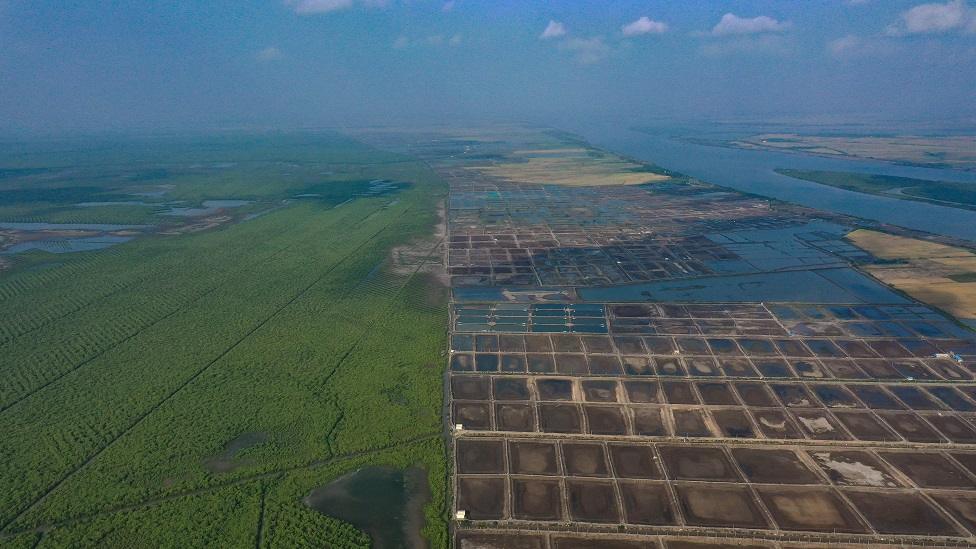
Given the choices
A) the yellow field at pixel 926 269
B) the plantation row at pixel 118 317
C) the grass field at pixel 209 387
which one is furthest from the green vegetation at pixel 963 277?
the plantation row at pixel 118 317

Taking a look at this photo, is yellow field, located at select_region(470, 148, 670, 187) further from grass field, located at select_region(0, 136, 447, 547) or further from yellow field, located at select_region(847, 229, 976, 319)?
grass field, located at select_region(0, 136, 447, 547)

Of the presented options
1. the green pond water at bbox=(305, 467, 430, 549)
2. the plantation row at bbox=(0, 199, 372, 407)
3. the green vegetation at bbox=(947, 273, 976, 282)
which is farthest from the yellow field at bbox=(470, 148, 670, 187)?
the green pond water at bbox=(305, 467, 430, 549)

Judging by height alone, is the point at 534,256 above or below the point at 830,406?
above

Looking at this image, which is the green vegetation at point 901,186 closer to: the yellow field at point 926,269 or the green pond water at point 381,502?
the yellow field at point 926,269

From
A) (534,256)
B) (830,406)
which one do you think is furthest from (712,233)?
(830,406)

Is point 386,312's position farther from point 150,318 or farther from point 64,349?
point 64,349

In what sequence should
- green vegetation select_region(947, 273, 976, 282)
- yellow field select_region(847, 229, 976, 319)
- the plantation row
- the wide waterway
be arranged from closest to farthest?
the plantation row
yellow field select_region(847, 229, 976, 319)
green vegetation select_region(947, 273, 976, 282)
the wide waterway
